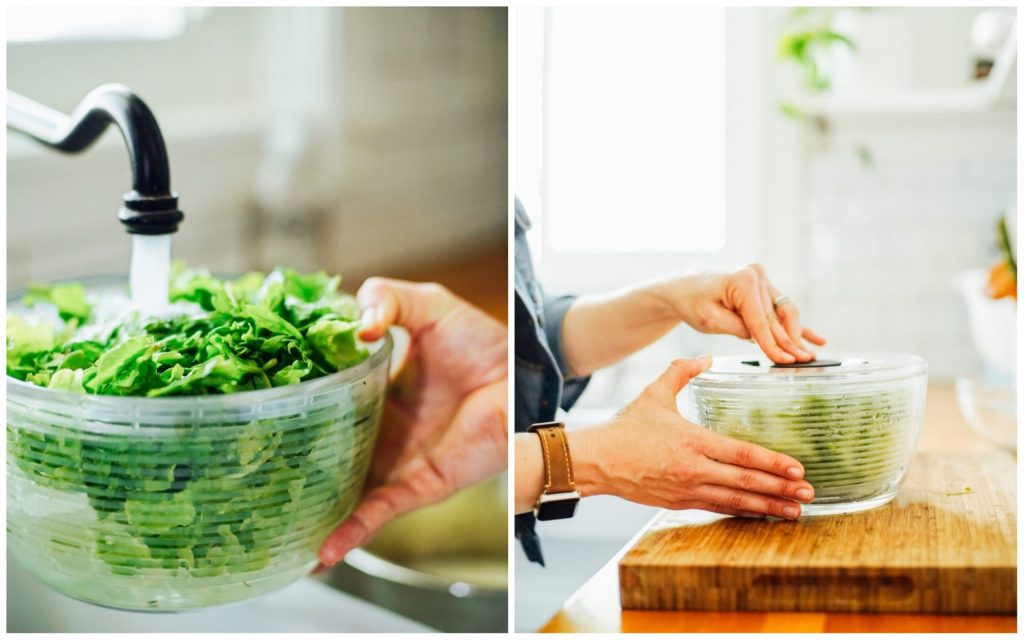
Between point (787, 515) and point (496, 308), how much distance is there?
18.1 inches

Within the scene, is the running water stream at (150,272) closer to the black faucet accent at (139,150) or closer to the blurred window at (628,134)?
the black faucet accent at (139,150)

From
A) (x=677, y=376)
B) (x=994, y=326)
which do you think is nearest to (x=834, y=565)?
(x=677, y=376)

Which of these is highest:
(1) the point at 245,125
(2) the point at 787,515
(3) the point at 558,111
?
(1) the point at 245,125

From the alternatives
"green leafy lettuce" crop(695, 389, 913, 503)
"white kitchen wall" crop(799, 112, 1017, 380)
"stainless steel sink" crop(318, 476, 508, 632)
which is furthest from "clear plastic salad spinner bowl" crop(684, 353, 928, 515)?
"white kitchen wall" crop(799, 112, 1017, 380)

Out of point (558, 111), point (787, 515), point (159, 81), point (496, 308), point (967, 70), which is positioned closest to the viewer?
point (787, 515)

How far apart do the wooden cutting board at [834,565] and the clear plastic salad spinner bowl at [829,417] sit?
0.10 feet

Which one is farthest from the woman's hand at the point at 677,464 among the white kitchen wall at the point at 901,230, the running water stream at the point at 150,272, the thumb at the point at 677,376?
the white kitchen wall at the point at 901,230

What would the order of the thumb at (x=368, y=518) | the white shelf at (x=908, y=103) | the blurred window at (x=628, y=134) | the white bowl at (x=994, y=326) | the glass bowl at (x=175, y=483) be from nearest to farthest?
the glass bowl at (x=175, y=483) → the thumb at (x=368, y=518) → the blurred window at (x=628, y=134) → the white bowl at (x=994, y=326) → the white shelf at (x=908, y=103)

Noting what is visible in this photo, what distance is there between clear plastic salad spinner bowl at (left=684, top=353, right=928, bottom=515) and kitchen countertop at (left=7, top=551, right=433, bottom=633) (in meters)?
0.31

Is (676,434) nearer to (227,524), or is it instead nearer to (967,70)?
(227,524)

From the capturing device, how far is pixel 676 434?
0.70m

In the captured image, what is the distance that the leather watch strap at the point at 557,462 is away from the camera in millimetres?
720

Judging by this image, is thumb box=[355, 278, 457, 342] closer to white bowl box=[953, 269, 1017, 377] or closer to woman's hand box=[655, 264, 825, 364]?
woman's hand box=[655, 264, 825, 364]

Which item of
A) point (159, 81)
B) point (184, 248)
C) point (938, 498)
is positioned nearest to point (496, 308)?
point (938, 498)
